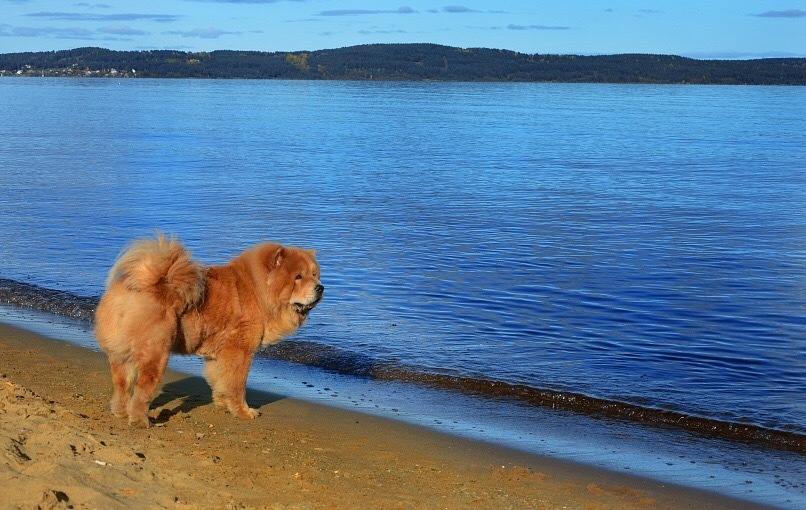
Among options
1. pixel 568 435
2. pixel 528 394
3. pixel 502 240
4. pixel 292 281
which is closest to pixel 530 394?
pixel 528 394

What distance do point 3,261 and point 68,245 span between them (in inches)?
71.5

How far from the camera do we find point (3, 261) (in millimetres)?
15875

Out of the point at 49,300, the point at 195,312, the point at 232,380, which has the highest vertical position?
the point at 195,312

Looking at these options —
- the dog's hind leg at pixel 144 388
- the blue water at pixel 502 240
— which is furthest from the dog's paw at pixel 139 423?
the blue water at pixel 502 240

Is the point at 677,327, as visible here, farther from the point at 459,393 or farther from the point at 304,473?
the point at 304,473

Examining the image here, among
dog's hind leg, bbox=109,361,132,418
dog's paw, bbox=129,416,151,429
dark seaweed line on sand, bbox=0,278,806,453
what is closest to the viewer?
dog's paw, bbox=129,416,151,429

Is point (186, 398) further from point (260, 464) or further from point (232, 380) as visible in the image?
point (260, 464)

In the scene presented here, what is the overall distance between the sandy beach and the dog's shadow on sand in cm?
3

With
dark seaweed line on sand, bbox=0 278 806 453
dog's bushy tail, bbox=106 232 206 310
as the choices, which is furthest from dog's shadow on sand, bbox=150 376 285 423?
dark seaweed line on sand, bbox=0 278 806 453

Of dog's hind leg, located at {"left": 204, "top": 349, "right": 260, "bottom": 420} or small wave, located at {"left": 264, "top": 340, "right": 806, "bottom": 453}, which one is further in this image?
small wave, located at {"left": 264, "top": 340, "right": 806, "bottom": 453}

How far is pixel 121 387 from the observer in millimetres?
7363

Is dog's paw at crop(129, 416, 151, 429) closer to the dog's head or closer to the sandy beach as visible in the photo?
the sandy beach

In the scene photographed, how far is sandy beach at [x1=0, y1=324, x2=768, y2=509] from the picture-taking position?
5.35 m

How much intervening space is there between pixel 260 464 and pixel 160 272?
1894 millimetres
